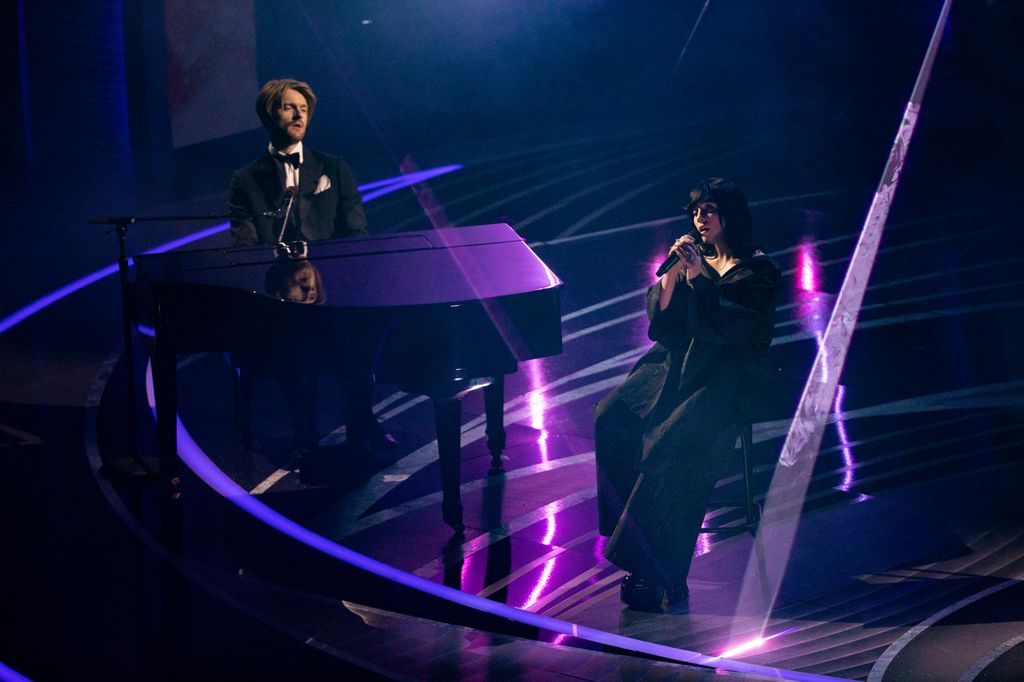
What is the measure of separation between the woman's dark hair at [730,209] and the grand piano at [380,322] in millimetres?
857

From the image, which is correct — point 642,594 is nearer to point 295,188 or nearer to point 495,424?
point 495,424

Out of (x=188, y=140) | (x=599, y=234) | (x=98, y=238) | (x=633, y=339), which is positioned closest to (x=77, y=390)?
(x=633, y=339)

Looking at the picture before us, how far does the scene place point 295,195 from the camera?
5.59m

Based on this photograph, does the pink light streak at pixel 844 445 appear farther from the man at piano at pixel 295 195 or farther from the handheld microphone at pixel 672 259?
the man at piano at pixel 295 195

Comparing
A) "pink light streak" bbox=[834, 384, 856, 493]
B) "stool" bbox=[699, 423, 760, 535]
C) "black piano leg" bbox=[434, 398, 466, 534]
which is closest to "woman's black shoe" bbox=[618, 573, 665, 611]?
"stool" bbox=[699, 423, 760, 535]

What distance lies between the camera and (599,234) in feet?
34.4

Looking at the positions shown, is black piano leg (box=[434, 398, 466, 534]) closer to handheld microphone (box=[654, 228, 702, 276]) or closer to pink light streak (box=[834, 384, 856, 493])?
handheld microphone (box=[654, 228, 702, 276])

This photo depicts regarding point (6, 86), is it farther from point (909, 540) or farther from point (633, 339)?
point (909, 540)

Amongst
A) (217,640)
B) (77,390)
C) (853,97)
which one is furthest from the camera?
(853,97)

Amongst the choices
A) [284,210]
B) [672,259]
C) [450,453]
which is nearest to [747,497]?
[672,259]

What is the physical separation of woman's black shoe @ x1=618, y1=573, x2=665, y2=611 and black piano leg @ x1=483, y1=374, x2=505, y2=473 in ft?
4.97

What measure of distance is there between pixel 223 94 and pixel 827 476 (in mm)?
9174

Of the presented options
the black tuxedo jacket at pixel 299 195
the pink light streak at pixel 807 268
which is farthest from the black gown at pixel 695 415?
the pink light streak at pixel 807 268

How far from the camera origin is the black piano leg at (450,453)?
15.3 ft
